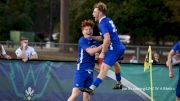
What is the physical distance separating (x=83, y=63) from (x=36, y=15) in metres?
80.0

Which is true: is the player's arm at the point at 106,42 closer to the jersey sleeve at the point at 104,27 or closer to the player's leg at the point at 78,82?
the jersey sleeve at the point at 104,27

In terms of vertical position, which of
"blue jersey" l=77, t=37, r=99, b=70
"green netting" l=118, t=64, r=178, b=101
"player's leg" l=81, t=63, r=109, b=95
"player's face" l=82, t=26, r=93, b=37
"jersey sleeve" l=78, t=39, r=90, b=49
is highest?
"player's face" l=82, t=26, r=93, b=37

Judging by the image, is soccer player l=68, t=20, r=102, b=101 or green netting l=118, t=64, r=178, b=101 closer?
soccer player l=68, t=20, r=102, b=101

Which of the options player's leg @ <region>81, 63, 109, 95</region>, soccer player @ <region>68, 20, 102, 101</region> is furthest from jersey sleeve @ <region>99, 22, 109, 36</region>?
player's leg @ <region>81, 63, 109, 95</region>

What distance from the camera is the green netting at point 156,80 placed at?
13.6m

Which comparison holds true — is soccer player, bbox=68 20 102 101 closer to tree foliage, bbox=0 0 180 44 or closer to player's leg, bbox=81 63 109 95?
player's leg, bbox=81 63 109 95

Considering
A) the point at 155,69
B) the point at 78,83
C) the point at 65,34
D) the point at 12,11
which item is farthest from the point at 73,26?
the point at 78,83

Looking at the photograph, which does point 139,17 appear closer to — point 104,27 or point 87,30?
point 87,30

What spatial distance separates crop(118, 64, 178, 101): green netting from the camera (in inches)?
535

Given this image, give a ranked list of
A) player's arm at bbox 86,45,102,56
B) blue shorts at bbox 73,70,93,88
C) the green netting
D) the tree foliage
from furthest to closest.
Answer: the tree foliage → the green netting → blue shorts at bbox 73,70,93,88 → player's arm at bbox 86,45,102,56

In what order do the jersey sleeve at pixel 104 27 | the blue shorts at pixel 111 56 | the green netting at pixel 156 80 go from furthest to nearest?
the green netting at pixel 156 80 → the blue shorts at pixel 111 56 → the jersey sleeve at pixel 104 27

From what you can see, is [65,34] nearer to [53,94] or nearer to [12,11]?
[12,11]

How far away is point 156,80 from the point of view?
1374cm

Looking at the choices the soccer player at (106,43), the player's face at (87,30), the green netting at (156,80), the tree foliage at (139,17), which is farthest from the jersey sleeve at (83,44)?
the tree foliage at (139,17)
